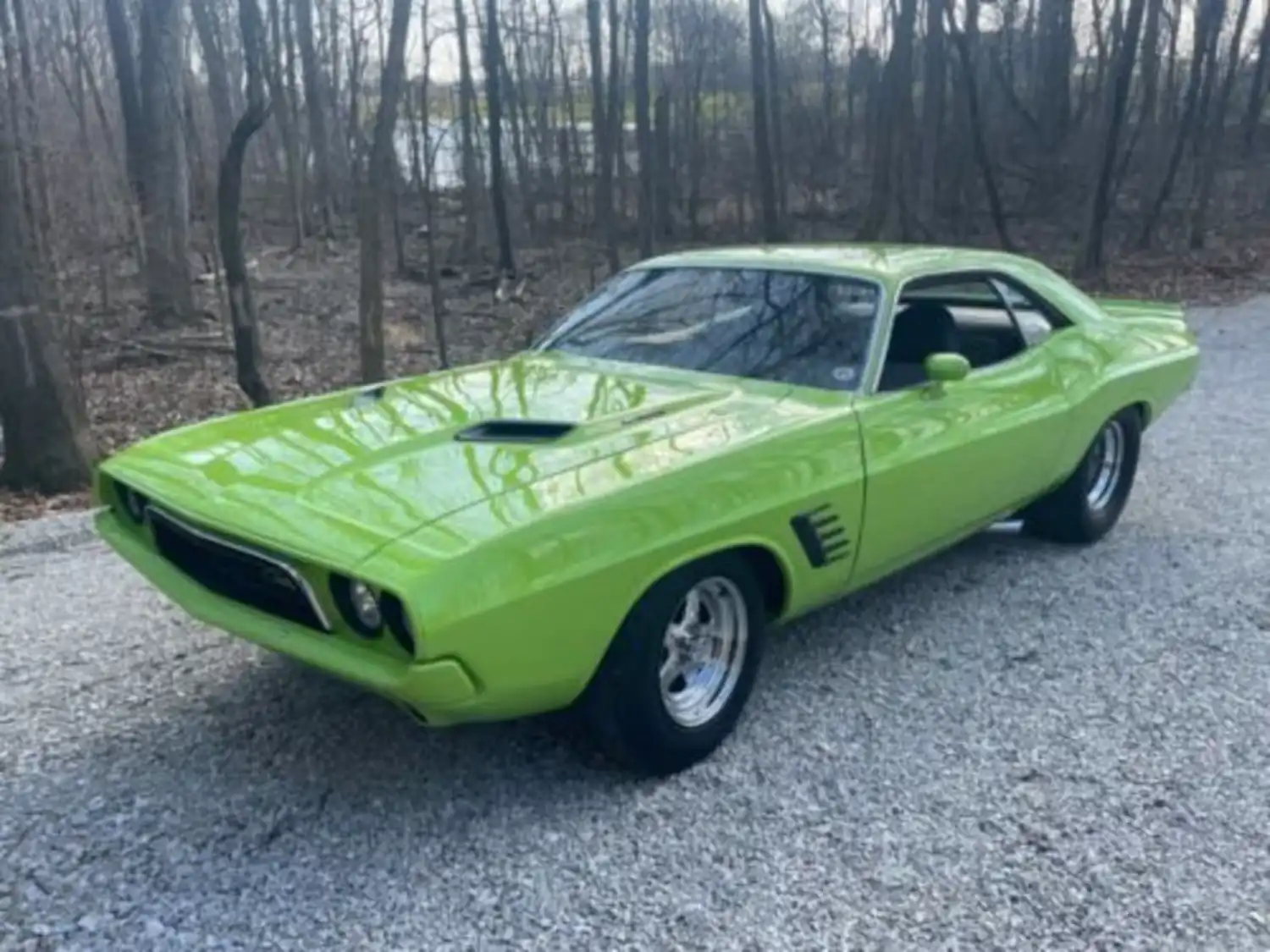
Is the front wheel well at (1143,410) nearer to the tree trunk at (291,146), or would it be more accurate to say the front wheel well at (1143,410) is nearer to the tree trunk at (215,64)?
the tree trunk at (215,64)

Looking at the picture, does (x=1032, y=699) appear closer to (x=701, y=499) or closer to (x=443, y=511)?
(x=701, y=499)

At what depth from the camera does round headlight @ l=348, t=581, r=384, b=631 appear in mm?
2662

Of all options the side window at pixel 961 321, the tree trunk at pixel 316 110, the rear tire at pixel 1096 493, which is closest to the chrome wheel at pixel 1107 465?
the rear tire at pixel 1096 493

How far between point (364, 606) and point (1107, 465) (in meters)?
4.02

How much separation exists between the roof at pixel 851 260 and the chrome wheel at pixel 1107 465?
38.5 inches

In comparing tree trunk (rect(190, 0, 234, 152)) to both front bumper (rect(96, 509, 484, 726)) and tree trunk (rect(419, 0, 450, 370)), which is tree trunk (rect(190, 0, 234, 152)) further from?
front bumper (rect(96, 509, 484, 726))

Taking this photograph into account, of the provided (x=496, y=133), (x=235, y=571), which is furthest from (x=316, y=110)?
(x=235, y=571)

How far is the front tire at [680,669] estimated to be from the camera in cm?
298

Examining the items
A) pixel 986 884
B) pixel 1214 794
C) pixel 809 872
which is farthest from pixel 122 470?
pixel 1214 794

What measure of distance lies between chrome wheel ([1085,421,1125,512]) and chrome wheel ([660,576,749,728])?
8.70 feet

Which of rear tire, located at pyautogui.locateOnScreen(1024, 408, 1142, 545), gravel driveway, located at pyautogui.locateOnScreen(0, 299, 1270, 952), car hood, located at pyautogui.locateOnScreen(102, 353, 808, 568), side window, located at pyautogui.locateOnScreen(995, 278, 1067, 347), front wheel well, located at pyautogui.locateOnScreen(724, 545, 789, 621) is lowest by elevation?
gravel driveway, located at pyautogui.locateOnScreen(0, 299, 1270, 952)

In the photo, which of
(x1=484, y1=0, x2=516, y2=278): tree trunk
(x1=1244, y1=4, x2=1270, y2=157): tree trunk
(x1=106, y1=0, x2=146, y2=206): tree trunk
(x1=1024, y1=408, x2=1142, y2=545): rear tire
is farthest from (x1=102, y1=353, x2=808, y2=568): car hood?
(x1=1244, y1=4, x2=1270, y2=157): tree trunk

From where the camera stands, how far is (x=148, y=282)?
40.4 ft

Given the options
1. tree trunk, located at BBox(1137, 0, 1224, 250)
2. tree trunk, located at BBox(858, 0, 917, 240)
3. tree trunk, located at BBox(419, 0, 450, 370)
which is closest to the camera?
tree trunk, located at BBox(419, 0, 450, 370)
